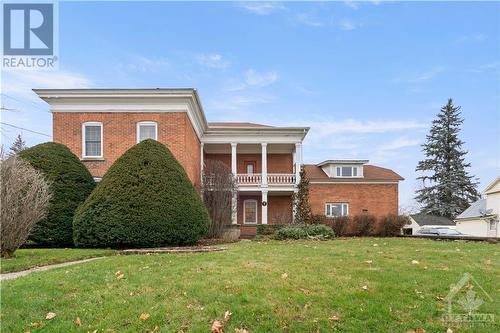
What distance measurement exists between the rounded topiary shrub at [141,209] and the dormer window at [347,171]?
1859 cm

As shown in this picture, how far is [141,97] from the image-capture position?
20734 millimetres

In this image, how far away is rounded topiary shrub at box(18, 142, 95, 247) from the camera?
49.1 ft

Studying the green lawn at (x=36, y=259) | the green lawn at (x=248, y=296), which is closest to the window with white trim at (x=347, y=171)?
the green lawn at (x=36, y=259)

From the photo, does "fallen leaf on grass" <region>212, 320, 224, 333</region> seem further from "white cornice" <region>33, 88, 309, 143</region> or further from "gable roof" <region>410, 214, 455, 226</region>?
"gable roof" <region>410, 214, 455, 226</region>

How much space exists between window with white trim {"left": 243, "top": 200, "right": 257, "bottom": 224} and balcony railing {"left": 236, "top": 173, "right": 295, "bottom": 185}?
2.48 metres

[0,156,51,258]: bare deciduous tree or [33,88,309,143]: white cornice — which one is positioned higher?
[33,88,309,143]: white cornice

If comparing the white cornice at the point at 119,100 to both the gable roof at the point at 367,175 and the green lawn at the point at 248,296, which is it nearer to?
the green lawn at the point at 248,296

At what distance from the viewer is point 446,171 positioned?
4809 cm

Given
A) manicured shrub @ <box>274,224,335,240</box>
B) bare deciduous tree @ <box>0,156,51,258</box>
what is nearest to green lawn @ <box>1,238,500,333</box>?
bare deciduous tree @ <box>0,156,51,258</box>

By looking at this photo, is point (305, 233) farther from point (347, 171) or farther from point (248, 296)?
point (347, 171)

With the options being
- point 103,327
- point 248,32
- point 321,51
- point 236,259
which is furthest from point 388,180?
point 103,327

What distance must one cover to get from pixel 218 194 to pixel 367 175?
50.7 ft

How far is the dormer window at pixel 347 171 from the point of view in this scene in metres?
31.7

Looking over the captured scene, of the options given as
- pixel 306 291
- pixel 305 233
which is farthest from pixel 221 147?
pixel 306 291
